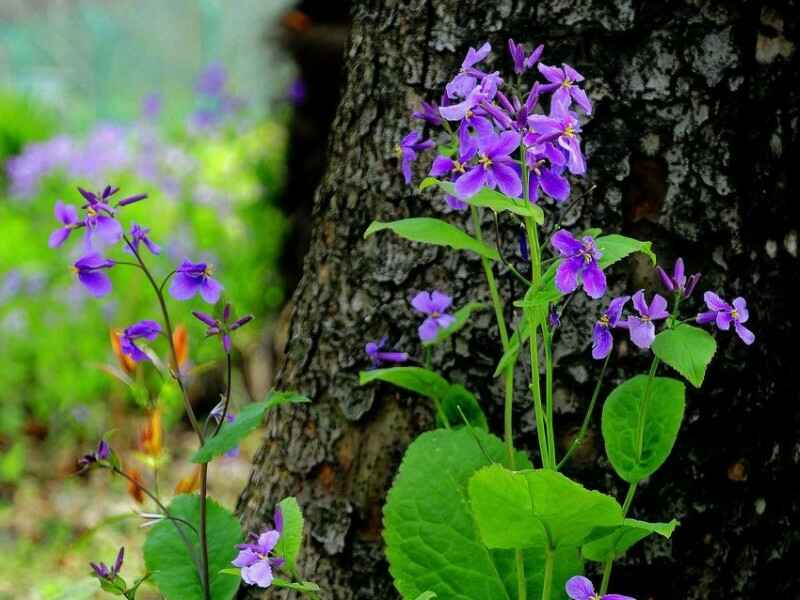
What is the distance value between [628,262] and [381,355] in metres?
A: 0.41

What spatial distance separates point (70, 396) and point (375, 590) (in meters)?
2.35

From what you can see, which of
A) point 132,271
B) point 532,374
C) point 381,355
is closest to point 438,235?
point 532,374

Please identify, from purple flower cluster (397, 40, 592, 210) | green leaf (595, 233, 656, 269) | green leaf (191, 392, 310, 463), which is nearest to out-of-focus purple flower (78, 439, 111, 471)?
green leaf (191, 392, 310, 463)

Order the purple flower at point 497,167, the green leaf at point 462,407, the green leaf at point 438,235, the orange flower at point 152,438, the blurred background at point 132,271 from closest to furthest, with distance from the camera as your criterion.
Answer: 1. the purple flower at point 497,167
2. the green leaf at point 438,235
3. the green leaf at point 462,407
4. the orange flower at point 152,438
5. the blurred background at point 132,271

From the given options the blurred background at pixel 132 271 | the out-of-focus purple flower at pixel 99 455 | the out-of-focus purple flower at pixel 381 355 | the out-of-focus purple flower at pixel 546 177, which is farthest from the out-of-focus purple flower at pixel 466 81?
the blurred background at pixel 132 271

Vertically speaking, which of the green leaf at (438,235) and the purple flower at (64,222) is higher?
the green leaf at (438,235)

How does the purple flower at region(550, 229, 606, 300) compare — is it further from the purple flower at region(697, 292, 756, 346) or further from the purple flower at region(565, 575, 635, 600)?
the purple flower at region(565, 575, 635, 600)

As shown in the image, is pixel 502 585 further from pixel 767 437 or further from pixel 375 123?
pixel 375 123

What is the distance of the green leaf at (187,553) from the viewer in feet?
5.03

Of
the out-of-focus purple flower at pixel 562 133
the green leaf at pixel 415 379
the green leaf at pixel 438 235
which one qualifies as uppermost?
the out-of-focus purple flower at pixel 562 133

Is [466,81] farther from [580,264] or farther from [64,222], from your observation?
[64,222]

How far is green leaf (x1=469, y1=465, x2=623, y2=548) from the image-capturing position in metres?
1.15

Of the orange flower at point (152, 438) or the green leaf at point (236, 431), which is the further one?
the orange flower at point (152, 438)

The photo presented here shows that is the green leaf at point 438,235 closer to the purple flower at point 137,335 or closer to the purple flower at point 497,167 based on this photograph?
the purple flower at point 497,167
